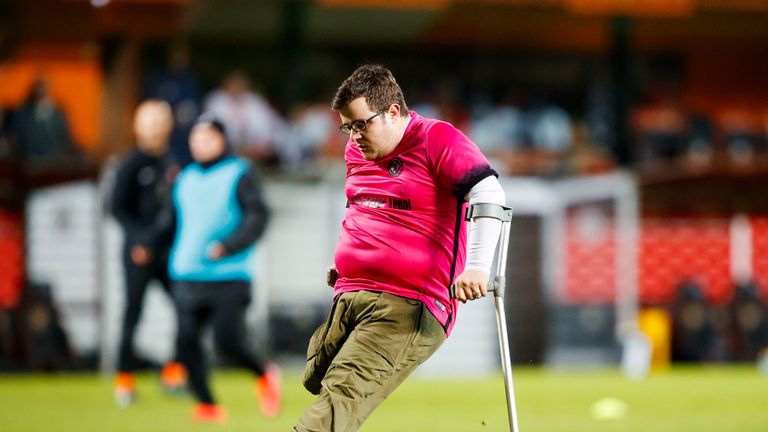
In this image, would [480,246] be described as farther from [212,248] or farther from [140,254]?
[140,254]

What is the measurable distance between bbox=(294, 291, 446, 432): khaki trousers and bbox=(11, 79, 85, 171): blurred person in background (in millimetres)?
12035

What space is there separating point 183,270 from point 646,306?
37.6ft

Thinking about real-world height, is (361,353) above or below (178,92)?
below

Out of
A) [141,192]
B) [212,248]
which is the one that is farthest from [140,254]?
[212,248]

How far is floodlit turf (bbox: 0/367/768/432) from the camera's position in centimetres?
938

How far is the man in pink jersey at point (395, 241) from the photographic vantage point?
17.5 ft

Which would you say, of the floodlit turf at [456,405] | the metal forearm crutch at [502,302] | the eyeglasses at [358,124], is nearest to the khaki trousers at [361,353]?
the metal forearm crutch at [502,302]

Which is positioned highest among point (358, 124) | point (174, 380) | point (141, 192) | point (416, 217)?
point (358, 124)

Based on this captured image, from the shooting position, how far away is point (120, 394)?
438 inches

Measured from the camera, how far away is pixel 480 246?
5320 millimetres

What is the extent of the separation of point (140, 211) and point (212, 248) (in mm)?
2394

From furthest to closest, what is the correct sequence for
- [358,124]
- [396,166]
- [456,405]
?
[456,405]
[396,166]
[358,124]

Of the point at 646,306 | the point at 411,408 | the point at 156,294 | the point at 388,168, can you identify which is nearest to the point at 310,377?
the point at 388,168

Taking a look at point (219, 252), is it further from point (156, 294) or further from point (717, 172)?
point (717, 172)
